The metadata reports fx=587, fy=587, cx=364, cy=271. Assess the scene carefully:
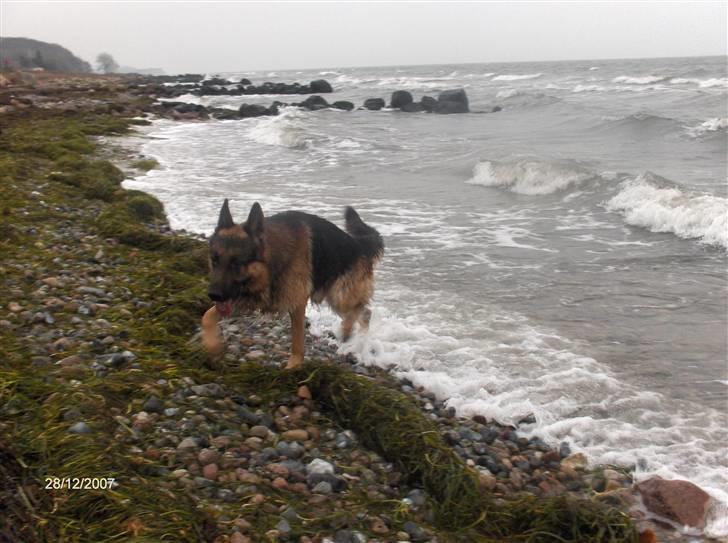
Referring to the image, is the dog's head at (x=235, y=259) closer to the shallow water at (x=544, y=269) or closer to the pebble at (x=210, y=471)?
the pebble at (x=210, y=471)

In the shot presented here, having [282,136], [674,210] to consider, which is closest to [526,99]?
[282,136]

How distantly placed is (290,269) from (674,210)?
29.6 feet

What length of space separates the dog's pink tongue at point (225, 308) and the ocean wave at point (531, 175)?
11530 millimetres

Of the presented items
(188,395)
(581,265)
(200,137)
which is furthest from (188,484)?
(200,137)

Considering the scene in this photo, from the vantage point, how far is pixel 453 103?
141 ft

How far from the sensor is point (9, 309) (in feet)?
16.3

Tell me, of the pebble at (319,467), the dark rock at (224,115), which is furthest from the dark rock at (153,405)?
the dark rock at (224,115)

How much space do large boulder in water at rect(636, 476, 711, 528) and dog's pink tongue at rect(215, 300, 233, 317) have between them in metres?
3.18

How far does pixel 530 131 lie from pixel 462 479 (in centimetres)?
2606

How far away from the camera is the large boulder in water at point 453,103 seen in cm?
4231

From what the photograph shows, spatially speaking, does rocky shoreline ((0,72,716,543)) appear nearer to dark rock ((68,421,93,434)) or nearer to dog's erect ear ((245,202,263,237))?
dark rock ((68,421,93,434))

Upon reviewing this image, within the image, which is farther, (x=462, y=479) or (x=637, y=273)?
(x=637, y=273)

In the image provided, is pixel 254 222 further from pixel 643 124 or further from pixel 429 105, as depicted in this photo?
pixel 429 105

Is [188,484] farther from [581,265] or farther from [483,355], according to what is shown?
[581,265]
